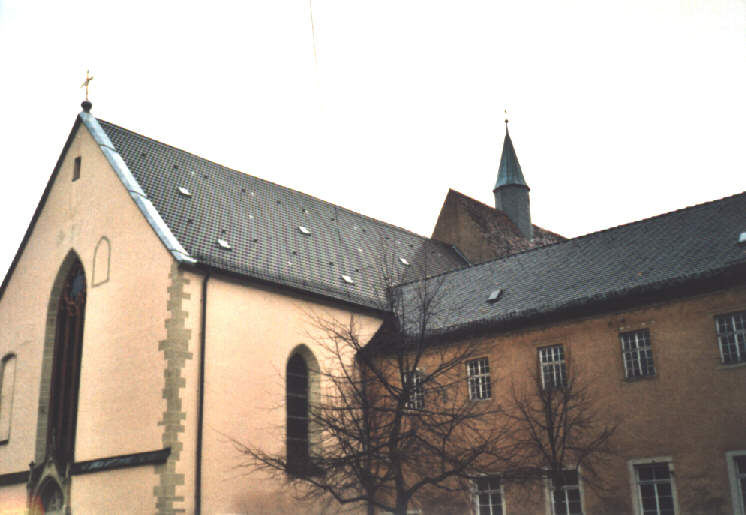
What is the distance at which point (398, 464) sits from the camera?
675 inches

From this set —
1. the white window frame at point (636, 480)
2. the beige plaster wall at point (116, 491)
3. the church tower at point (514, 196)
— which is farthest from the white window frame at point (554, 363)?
the church tower at point (514, 196)

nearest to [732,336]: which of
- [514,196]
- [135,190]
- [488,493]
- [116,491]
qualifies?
[488,493]

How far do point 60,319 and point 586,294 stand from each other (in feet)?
47.6

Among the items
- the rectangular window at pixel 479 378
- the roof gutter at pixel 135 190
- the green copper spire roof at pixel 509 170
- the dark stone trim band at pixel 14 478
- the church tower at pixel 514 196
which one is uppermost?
the green copper spire roof at pixel 509 170

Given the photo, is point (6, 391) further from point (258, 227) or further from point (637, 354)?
point (637, 354)

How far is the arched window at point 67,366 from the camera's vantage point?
71.4 feet

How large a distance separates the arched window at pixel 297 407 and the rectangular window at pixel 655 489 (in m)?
8.77

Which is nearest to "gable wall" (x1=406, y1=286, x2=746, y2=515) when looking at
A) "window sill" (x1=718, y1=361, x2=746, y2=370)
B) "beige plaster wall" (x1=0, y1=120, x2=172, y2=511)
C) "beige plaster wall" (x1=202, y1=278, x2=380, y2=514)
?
"window sill" (x1=718, y1=361, x2=746, y2=370)

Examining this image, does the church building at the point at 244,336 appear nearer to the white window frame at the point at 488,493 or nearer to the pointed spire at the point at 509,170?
the white window frame at the point at 488,493

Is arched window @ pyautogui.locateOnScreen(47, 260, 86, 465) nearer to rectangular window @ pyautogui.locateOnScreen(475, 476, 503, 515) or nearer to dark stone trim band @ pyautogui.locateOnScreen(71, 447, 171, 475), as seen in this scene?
dark stone trim band @ pyautogui.locateOnScreen(71, 447, 171, 475)

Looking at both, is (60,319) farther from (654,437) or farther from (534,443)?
(654,437)

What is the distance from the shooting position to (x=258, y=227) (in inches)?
1016

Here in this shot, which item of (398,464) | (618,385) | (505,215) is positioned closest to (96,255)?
(398,464)

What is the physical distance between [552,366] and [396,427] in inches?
204
